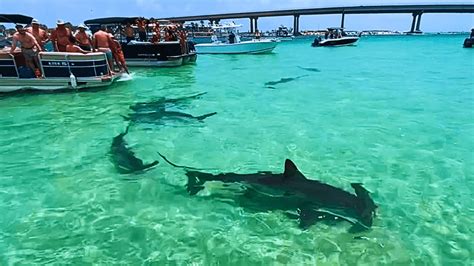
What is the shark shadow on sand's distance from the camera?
5254 mm

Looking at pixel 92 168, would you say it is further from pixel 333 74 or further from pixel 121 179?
pixel 333 74

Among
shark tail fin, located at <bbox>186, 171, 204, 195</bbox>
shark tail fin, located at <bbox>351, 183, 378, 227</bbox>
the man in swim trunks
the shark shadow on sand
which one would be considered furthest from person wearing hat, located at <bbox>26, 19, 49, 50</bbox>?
shark tail fin, located at <bbox>351, 183, 378, 227</bbox>

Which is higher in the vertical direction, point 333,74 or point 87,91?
point 87,91

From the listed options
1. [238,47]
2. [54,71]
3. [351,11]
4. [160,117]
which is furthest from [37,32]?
[351,11]

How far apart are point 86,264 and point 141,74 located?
1855cm

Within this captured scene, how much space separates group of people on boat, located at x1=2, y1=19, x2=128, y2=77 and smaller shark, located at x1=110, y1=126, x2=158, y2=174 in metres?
7.09

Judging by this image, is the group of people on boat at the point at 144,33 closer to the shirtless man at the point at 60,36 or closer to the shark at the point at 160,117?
the shirtless man at the point at 60,36

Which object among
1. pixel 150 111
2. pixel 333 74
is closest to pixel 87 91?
pixel 150 111

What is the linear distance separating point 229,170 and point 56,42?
11.3 meters

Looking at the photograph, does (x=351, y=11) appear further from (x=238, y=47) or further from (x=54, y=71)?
(x=54, y=71)

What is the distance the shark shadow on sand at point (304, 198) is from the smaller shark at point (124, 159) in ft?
6.75

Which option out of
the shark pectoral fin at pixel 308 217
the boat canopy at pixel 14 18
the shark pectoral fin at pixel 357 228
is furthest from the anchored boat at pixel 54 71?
the shark pectoral fin at pixel 357 228

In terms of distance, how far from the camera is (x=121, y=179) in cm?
700

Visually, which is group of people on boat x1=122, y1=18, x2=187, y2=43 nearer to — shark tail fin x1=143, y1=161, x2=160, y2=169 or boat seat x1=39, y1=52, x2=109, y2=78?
boat seat x1=39, y1=52, x2=109, y2=78
